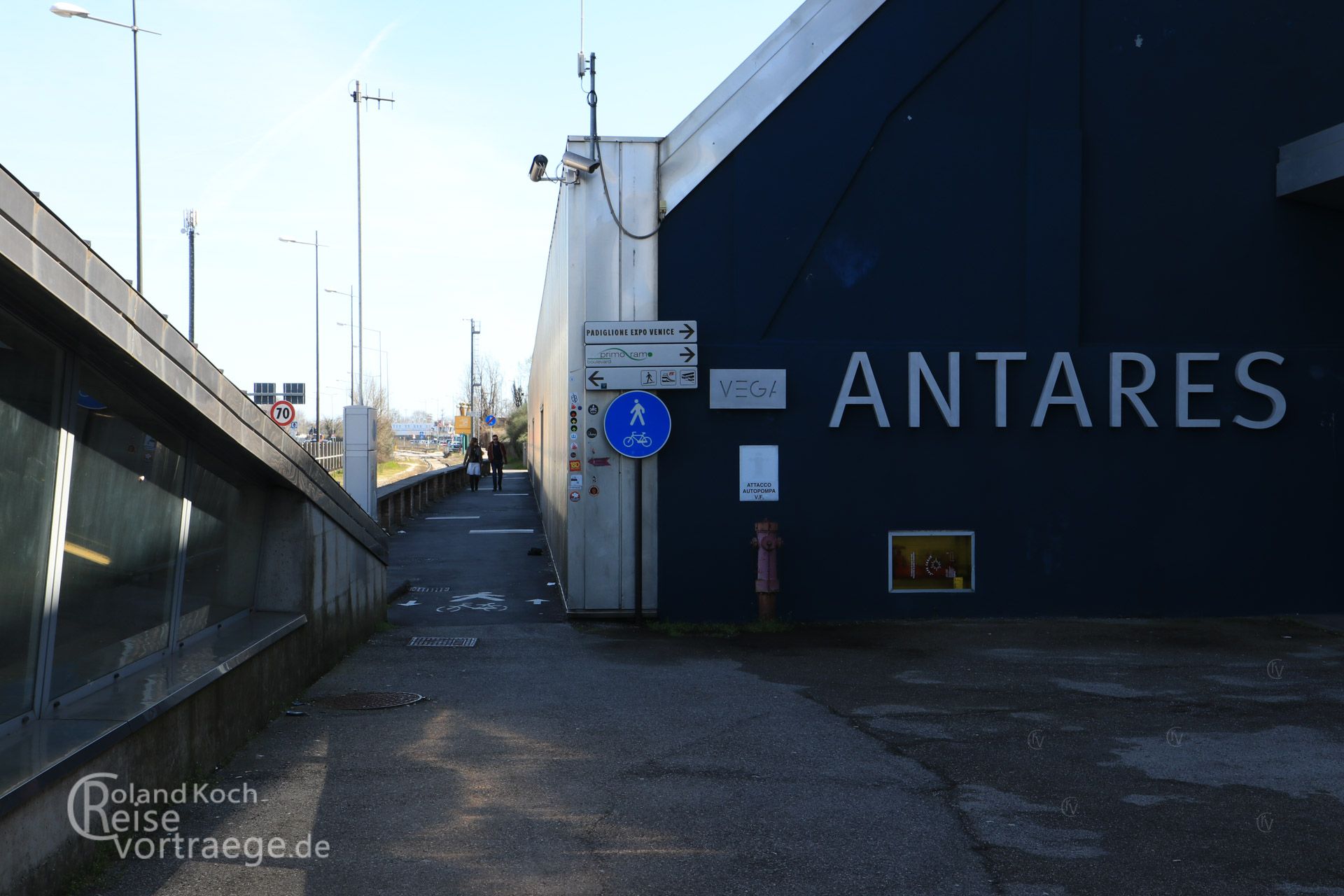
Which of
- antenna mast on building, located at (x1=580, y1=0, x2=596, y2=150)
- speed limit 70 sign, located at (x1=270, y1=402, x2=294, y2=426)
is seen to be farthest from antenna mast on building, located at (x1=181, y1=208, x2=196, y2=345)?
antenna mast on building, located at (x1=580, y1=0, x2=596, y2=150)

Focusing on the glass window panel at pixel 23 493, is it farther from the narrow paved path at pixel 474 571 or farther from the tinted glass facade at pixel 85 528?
the narrow paved path at pixel 474 571

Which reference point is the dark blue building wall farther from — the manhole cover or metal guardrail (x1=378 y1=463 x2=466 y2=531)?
metal guardrail (x1=378 y1=463 x2=466 y2=531)

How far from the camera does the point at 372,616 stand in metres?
12.0

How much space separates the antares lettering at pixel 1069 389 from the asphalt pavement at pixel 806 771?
258 cm

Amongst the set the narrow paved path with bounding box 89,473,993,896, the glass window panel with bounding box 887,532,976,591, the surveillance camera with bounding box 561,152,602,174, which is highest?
the surveillance camera with bounding box 561,152,602,174

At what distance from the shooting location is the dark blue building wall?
42.6 feet

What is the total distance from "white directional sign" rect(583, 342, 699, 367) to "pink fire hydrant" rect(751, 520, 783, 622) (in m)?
1.92

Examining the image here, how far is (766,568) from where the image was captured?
12562 millimetres

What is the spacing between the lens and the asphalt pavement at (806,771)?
532 cm

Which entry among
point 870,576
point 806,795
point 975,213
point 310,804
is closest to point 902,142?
point 975,213

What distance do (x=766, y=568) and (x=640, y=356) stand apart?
2.60m

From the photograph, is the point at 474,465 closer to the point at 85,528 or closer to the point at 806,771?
the point at 806,771

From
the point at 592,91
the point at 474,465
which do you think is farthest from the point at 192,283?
the point at 592,91

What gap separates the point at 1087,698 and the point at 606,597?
543 centimetres
